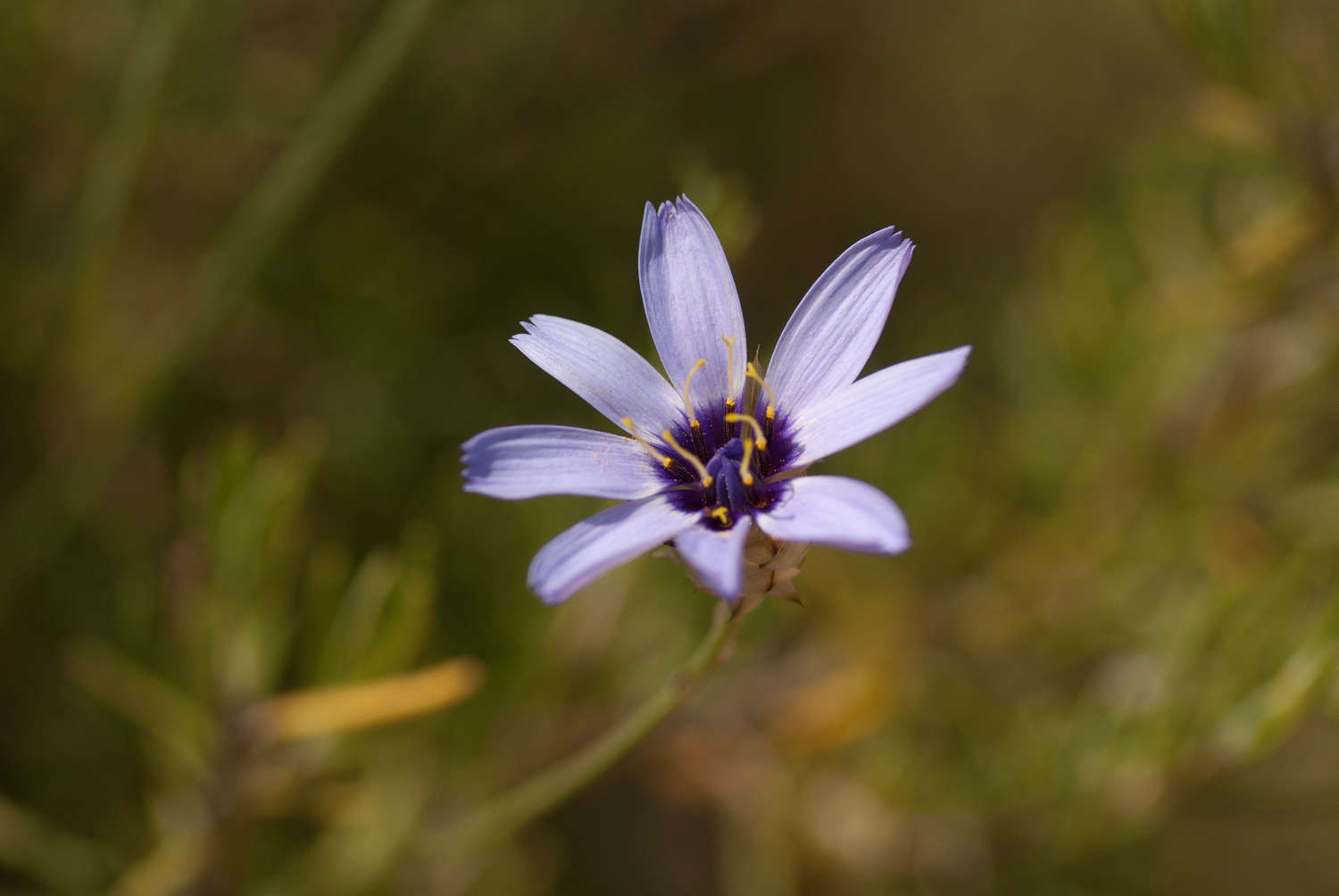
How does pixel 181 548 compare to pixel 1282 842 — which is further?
pixel 1282 842

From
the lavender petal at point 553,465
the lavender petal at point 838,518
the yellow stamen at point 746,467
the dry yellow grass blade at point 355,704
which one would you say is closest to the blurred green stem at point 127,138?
the dry yellow grass blade at point 355,704

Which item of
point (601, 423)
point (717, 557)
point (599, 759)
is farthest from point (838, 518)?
point (601, 423)

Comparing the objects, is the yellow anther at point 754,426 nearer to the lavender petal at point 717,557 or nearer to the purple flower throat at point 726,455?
the purple flower throat at point 726,455

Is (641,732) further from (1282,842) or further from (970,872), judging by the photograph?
(1282,842)

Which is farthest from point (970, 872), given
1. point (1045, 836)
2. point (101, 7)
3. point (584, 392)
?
point (101, 7)

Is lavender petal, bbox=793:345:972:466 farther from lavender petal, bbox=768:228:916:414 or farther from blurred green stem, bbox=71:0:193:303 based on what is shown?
blurred green stem, bbox=71:0:193:303
